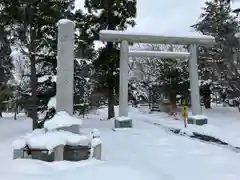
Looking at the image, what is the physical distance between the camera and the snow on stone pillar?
8570 millimetres

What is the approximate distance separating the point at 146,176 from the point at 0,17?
12.6 metres

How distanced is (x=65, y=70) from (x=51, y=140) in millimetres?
2180

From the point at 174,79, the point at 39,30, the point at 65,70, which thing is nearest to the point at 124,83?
the point at 39,30

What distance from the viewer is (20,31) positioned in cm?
1631

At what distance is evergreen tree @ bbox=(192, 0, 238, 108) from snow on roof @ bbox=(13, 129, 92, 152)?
1519cm

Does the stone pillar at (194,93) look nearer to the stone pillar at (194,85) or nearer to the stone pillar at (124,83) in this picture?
the stone pillar at (194,85)

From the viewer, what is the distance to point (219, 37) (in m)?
21.8

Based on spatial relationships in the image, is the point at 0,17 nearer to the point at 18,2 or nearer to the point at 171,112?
the point at 18,2

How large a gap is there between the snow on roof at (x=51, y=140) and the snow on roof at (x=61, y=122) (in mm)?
181

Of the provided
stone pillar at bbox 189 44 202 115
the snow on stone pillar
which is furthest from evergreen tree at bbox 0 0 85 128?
the snow on stone pillar

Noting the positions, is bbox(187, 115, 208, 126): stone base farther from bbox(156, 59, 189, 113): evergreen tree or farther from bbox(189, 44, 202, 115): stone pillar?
bbox(156, 59, 189, 113): evergreen tree

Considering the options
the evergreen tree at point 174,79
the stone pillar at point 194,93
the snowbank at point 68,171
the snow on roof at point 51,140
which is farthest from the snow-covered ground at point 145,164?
the evergreen tree at point 174,79

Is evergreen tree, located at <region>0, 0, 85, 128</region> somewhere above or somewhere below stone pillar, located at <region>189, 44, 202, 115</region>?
above

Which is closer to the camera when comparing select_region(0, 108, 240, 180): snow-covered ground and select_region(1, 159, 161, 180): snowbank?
select_region(1, 159, 161, 180): snowbank
